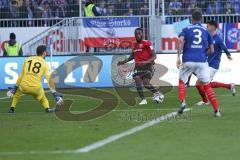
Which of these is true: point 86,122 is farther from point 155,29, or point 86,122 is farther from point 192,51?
point 155,29

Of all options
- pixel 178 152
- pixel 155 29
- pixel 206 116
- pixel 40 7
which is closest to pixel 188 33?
pixel 206 116

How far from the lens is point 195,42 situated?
574 inches

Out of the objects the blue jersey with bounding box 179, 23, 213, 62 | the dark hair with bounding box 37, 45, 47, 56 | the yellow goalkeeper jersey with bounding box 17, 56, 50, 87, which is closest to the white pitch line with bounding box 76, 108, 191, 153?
the blue jersey with bounding box 179, 23, 213, 62

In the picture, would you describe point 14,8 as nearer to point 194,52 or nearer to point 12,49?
point 12,49

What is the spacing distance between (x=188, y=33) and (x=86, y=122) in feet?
8.73

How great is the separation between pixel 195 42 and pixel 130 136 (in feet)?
11.4

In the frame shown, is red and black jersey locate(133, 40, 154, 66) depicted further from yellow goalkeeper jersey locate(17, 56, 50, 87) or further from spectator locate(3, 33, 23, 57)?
spectator locate(3, 33, 23, 57)

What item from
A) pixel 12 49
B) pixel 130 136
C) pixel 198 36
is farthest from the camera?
pixel 12 49

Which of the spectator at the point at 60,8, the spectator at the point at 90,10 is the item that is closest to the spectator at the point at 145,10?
the spectator at the point at 90,10

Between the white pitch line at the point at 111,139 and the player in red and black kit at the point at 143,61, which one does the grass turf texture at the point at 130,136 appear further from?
the player in red and black kit at the point at 143,61

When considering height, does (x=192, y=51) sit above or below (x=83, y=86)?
above

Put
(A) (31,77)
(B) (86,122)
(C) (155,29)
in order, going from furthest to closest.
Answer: (C) (155,29) → (A) (31,77) → (B) (86,122)

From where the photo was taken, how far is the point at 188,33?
14.5m

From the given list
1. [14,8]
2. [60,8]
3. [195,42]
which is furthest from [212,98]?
[14,8]
